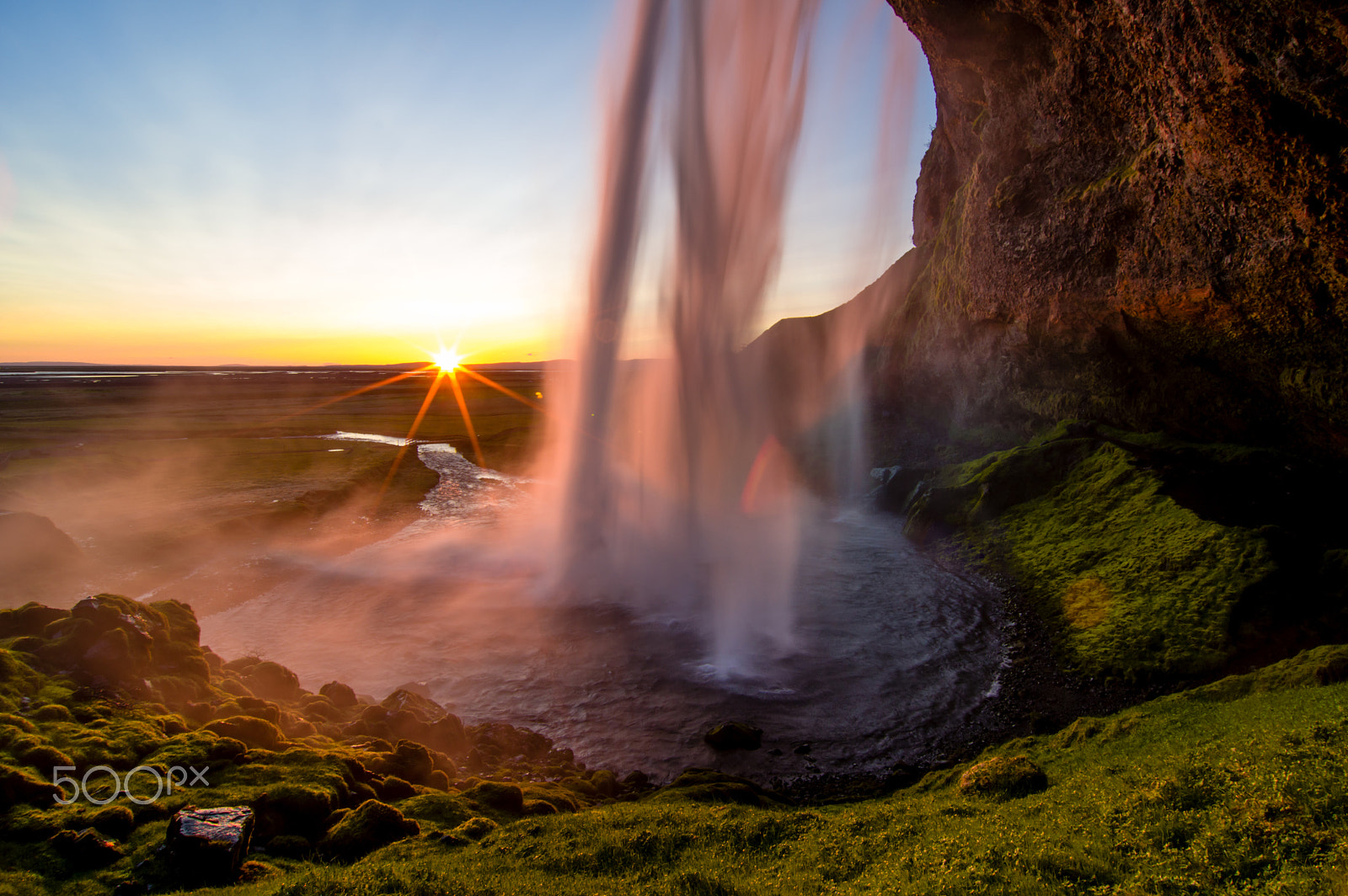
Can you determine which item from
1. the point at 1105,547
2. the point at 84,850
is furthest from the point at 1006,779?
the point at 1105,547

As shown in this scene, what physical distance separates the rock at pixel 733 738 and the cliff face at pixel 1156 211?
19789mm

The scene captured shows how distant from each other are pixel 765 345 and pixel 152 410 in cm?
9338

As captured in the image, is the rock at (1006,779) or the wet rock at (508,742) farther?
the wet rock at (508,742)

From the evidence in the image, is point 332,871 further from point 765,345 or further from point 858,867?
point 765,345

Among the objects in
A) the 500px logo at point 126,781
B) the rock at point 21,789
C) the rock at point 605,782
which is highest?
the rock at point 21,789

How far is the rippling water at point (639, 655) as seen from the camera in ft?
55.4

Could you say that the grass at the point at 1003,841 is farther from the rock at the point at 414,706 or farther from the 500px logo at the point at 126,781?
the rock at the point at 414,706

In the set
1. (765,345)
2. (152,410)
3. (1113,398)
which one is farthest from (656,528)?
(152,410)

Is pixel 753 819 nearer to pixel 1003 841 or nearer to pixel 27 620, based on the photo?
pixel 1003 841

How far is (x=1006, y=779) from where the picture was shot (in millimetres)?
11414

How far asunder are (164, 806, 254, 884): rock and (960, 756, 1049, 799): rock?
39.5 ft

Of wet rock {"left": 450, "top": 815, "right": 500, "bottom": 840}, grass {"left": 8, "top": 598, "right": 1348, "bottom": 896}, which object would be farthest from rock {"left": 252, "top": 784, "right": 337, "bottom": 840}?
wet rock {"left": 450, "top": 815, "right": 500, "bottom": 840}

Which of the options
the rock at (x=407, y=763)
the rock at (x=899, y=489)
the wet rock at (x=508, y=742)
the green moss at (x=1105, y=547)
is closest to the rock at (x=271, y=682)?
the wet rock at (x=508, y=742)

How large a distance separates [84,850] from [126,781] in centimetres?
244
